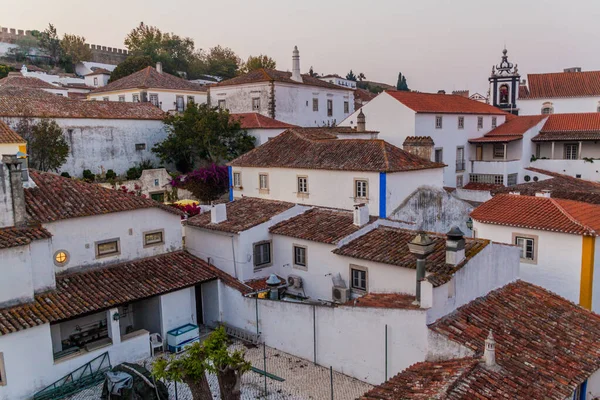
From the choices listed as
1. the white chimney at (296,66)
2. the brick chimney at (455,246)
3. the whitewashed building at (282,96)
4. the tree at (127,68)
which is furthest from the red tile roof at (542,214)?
the tree at (127,68)

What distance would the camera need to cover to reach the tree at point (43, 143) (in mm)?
28531

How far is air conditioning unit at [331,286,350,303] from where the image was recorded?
53.5ft

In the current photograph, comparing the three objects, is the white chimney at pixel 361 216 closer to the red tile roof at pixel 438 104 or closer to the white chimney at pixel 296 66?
the red tile roof at pixel 438 104

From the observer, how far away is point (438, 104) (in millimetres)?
35812

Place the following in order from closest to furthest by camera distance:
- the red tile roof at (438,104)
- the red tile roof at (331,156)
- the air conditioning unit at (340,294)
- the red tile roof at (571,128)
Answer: the air conditioning unit at (340,294) < the red tile roof at (331,156) < the red tile roof at (438,104) < the red tile roof at (571,128)

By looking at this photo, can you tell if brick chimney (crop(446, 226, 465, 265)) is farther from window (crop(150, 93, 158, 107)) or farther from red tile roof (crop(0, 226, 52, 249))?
window (crop(150, 93, 158, 107))

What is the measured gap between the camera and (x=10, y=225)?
1379 centimetres

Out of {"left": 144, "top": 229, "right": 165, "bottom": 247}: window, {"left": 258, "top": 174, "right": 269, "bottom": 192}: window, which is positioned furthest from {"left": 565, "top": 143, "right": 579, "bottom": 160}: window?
{"left": 144, "top": 229, "right": 165, "bottom": 247}: window

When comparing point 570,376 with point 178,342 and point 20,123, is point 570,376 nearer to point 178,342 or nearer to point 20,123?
point 178,342

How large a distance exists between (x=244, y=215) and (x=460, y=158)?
2204 cm

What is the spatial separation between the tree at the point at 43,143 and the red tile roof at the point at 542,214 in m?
22.7

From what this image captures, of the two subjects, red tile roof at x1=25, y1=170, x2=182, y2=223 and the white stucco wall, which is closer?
red tile roof at x1=25, y1=170, x2=182, y2=223

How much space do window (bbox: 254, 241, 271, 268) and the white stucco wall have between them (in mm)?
2844

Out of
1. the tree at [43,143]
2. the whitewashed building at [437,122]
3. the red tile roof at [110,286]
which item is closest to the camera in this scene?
the red tile roof at [110,286]
